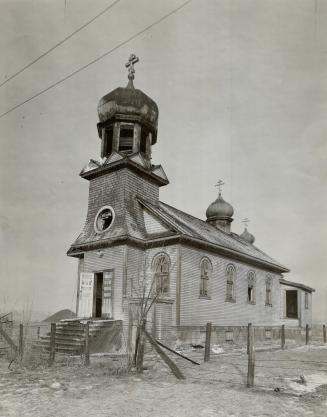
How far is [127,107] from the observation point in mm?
21484

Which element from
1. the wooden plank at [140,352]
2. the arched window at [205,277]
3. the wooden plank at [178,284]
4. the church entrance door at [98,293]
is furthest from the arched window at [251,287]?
the wooden plank at [140,352]

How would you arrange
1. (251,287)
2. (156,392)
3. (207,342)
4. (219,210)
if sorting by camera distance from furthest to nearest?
1. (219,210)
2. (251,287)
3. (207,342)
4. (156,392)

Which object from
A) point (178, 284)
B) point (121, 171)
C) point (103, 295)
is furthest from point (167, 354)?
point (121, 171)

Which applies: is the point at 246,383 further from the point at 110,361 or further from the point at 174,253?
the point at 174,253

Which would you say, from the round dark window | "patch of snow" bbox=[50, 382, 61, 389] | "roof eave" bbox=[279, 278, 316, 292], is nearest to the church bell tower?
the round dark window

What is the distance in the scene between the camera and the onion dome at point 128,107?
21.5 m

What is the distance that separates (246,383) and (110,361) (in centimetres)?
543

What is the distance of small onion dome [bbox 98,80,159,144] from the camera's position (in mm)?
21516

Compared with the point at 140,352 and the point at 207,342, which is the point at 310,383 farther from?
the point at 140,352

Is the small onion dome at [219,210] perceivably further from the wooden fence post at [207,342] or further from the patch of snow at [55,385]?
the patch of snow at [55,385]

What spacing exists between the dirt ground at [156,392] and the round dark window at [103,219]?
350 inches

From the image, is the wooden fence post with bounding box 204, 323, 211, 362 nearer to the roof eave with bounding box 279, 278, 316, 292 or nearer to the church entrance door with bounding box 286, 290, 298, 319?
the roof eave with bounding box 279, 278, 316, 292

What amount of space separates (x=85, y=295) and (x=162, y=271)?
12.8ft

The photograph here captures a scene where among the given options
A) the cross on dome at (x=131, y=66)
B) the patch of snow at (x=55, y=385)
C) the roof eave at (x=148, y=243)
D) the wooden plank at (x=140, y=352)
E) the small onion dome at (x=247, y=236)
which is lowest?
the patch of snow at (x=55, y=385)
